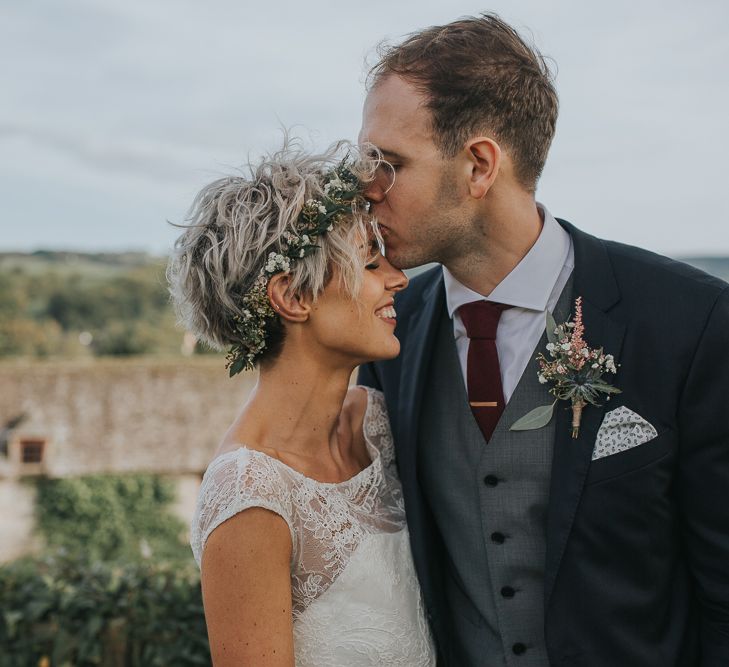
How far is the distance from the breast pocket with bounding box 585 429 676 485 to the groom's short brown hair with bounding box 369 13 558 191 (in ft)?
3.06

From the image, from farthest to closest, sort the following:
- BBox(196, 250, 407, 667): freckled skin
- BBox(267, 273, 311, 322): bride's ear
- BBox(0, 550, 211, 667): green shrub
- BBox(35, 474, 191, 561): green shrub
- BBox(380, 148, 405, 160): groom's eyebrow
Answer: BBox(35, 474, 191, 561): green shrub < BBox(0, 550, 211, 667): green shrub < BBox(380, 148, 405, 160): groom's eyebrow < BBox(267, 273, 311, 322): bride's ear < BBox(196, 250, 407, 667): freckled skin

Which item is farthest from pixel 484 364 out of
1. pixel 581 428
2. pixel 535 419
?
pixel 581 428

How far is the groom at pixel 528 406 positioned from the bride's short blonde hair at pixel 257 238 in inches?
7.6

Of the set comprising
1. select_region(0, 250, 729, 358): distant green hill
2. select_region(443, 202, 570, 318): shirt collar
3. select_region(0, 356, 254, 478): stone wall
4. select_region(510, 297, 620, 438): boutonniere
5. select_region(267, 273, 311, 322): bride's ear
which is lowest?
select_region(0, 250, 729, 358): distant green hill

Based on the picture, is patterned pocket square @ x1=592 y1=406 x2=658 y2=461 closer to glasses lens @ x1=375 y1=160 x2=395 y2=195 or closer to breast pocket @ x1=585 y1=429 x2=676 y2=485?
breast pocket @ x1=585 y1=429 x2=676 y2=485

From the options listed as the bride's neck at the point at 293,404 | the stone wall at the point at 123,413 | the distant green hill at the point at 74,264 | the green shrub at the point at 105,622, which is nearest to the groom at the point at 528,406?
the bride's neck at the point at 293,404

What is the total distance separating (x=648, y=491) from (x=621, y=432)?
0.59 ft

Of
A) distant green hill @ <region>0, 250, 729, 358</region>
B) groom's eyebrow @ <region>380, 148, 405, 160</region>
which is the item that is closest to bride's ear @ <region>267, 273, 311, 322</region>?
groom's eyebrow @ <region>380, 148, 405, 160</region>

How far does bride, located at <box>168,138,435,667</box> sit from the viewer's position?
8.43 feet

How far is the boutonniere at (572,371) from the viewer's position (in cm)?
254

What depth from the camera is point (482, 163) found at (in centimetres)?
276

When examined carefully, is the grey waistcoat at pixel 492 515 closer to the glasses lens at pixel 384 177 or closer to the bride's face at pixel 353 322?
the bride's face at pixel 353 322

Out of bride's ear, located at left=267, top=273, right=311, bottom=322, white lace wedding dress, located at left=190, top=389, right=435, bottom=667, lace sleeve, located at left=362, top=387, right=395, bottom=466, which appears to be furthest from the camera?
lace sleeve, located at left=362, top=387, right=395, bottom=466

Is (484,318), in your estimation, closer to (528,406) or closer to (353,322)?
(528,406)
